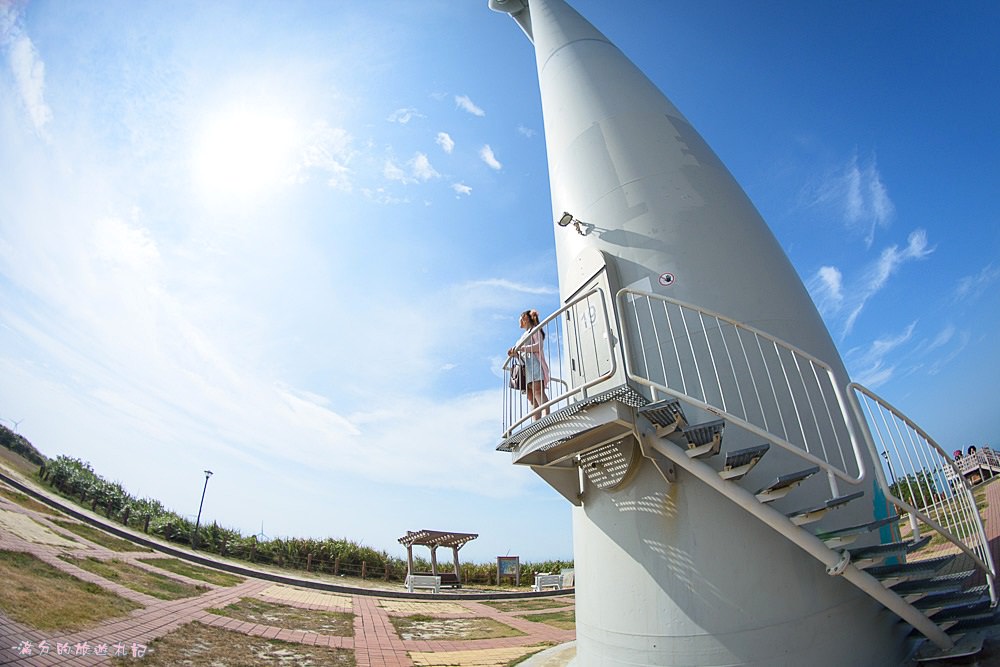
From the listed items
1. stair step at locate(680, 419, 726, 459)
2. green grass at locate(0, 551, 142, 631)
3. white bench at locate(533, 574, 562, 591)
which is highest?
stair step at locate(680, 419, 726, 459)

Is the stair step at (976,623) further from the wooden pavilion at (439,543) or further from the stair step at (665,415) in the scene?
the wooden pavilion at (439,543)

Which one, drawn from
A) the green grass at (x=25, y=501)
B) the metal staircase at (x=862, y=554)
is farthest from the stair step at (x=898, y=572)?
the green grass at (x=25, y=501)

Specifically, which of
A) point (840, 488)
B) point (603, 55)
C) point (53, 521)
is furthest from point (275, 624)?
point (603, 55)

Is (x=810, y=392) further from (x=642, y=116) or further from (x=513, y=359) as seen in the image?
(x=642, y=116)

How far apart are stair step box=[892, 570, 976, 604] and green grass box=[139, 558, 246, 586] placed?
11729 mm

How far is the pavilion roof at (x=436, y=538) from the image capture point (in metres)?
14.9

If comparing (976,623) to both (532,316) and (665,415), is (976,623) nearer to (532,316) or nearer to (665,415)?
(665,415)

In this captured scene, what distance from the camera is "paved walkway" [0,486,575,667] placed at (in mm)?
4133

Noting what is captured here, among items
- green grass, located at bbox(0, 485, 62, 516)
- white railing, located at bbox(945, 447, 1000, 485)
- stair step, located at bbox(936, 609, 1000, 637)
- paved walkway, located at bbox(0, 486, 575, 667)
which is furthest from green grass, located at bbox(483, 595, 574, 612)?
white railing, located at bbox(945, 447, 1000, 485)

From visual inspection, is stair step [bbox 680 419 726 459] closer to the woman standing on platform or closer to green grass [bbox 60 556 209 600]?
the woman standing on platform

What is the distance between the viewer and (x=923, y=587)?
10.5 ft

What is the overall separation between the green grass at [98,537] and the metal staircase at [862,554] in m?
11.3

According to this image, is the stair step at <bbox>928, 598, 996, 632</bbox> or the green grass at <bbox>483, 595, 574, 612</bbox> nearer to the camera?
the stair step at <bbox>928, 598, 996, 632</bbox>

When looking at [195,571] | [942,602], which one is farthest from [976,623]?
[195,571]
